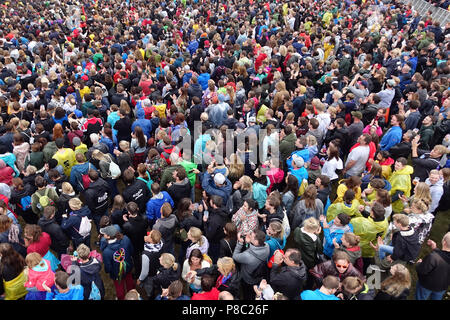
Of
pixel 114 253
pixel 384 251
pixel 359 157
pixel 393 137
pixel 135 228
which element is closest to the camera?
pixel 114 253

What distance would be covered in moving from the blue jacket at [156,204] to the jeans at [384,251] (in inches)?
137

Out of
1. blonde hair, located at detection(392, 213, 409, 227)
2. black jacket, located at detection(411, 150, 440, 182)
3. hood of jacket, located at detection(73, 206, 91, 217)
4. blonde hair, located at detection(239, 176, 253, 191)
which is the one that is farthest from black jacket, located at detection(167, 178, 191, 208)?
black jacket, located at detection(411, 150, 440, 182)

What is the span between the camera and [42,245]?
4855 mm

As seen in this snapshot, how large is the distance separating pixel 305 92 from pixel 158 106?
394cm

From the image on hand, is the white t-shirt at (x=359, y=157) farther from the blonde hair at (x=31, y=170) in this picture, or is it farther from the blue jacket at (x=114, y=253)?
the blonde hair at (x=31, y=170)

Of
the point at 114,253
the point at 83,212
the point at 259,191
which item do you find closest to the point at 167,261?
the point at 114,253

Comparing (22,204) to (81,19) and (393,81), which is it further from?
(81,19)

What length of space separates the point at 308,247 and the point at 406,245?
4.49 feet

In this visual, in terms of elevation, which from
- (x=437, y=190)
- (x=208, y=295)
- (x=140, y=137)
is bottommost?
(x=208, y=295)

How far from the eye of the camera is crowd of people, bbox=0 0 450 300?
4.45m

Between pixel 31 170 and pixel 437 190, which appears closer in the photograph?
pixel 437 190

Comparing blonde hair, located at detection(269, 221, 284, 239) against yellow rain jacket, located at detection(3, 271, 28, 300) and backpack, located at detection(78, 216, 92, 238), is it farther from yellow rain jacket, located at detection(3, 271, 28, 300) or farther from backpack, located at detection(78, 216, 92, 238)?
yellow rain jacket, located at detection(3, 271, 28, 300)

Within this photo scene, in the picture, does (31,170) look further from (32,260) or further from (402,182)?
(402,182)
